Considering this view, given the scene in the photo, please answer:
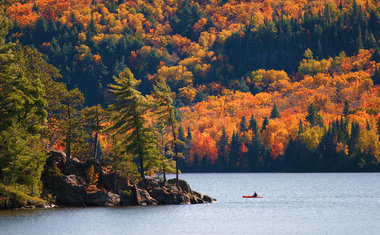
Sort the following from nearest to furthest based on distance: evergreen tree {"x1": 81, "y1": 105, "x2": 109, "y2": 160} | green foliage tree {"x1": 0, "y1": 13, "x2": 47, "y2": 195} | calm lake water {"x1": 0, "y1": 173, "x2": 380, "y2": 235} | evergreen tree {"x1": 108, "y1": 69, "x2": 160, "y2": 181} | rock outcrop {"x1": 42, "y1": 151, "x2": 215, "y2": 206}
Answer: calm lake water {"x1": 0, "y1": 173, "x2": 380, "y2": 235} → green foliage tree {"x1": 0, "y1": 13, "x2": 47, "y2": 195} → rock outcrop {"x1": 42, "y1": 151, "x2": 215, "y2": 206} → evergreen tree {"x1": 108, "y1": 69, "x2": 160, "y2": 181} → evergreen tree {"x1": 81, "y1": 105, "x2": 109, "y2": 160}

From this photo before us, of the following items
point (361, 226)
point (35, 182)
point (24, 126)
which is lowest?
point (361, 226)

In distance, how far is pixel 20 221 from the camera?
7769cm

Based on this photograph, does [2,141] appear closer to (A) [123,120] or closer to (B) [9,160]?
(B) [9,160]

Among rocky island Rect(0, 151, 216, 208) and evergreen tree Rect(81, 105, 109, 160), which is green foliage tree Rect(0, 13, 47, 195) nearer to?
rocky island Rect(0, 151, 216, 208)

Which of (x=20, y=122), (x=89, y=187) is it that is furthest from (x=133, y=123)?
(x=20, y=122)

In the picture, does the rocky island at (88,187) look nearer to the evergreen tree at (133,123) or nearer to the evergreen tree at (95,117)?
the evergreen tree at (133,123)

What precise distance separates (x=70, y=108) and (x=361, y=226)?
41.1 metres

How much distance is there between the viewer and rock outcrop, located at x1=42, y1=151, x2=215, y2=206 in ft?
303

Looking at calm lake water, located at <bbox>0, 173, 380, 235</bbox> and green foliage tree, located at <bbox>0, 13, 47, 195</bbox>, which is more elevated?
green foliage tree, located at <bbox>0, 13, 47, 195</bbox>

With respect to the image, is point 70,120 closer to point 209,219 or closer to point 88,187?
point 88,187

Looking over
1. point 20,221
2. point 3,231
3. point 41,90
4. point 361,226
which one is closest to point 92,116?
point 41,90

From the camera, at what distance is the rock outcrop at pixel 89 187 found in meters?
92.4

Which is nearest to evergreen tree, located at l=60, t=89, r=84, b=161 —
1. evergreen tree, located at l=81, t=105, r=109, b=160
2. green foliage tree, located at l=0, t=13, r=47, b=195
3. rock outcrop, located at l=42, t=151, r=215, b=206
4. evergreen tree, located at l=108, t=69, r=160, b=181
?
evergreen tree, located at l=81, t=105, r=109, b=160

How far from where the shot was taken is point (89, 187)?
9394 centimetres
